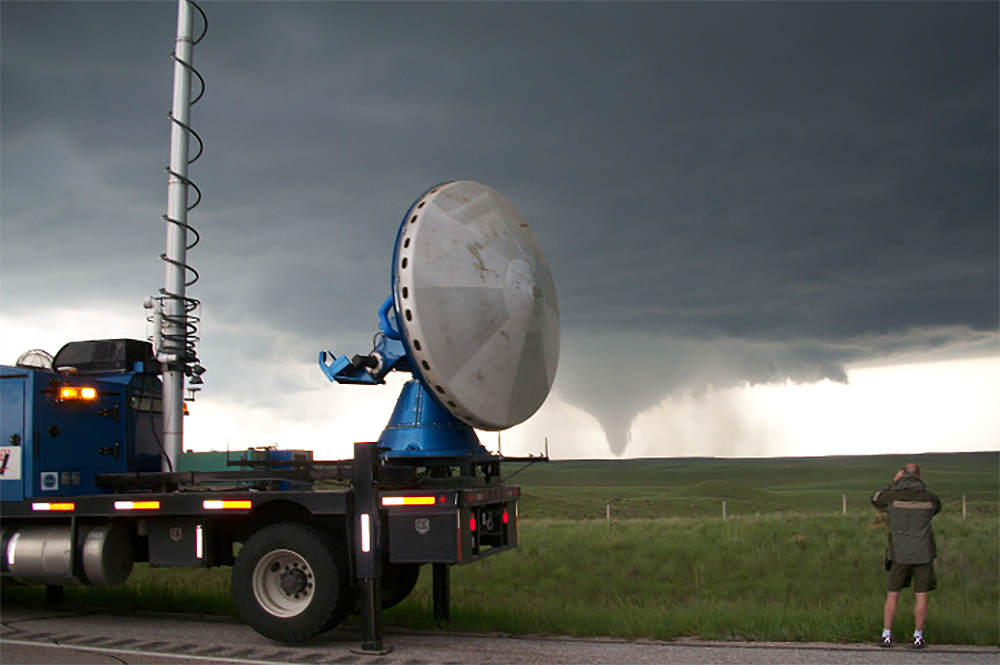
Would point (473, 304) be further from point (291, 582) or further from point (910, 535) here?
point (910, 535)

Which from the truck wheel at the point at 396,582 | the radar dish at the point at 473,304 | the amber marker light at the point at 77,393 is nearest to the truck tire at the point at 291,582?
the truck wheel at the point at 396,582

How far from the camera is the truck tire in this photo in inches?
348

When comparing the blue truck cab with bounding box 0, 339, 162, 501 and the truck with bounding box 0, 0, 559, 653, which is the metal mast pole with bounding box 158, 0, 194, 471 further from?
the blue truck cab with bounding box 0, 339, 162, 501

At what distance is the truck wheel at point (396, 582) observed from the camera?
10.5m

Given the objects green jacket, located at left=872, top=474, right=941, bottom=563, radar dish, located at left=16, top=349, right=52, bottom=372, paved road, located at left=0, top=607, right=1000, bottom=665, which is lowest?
paved road, located at left=0, top=607, right=1000, bottom=665

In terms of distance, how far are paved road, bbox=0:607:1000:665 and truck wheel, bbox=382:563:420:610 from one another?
0.78 m

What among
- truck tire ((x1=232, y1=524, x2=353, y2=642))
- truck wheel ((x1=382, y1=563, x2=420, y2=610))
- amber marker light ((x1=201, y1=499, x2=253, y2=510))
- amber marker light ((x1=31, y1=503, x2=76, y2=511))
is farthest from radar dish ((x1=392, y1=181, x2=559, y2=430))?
amber marker light ((x1=31, y1=503, x2=76, y2=511))

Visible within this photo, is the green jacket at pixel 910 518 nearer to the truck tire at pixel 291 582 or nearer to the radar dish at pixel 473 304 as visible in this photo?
the radar dish at pixel 473 304

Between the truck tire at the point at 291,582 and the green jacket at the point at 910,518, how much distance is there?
17.7ft

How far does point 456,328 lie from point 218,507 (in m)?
3.11

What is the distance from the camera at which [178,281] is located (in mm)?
12219

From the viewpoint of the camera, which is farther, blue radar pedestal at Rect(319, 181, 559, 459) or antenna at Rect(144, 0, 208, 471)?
antenna at Rect(144, 0, 208, 471)

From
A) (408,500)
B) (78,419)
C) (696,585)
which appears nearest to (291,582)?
(408,500)

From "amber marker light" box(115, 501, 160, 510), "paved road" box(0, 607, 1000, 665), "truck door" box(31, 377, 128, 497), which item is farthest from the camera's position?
"truck door" box(31, 377, 128, 497)
